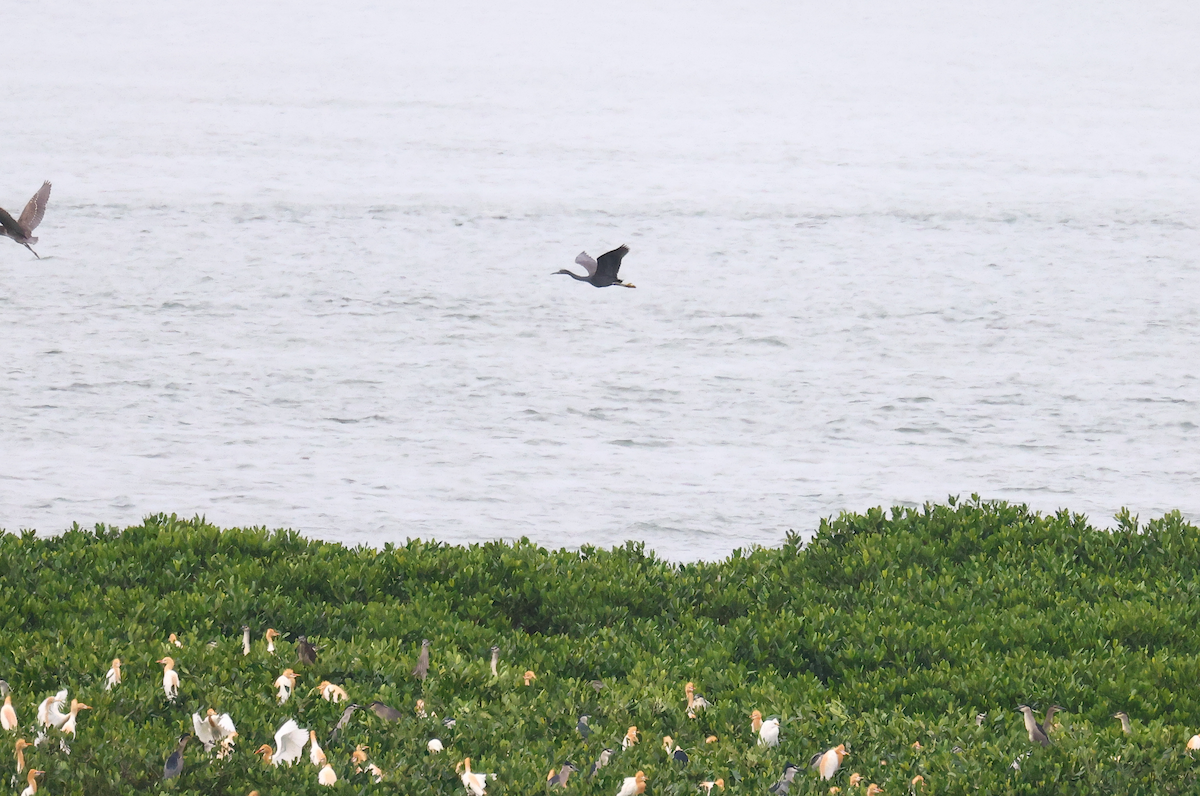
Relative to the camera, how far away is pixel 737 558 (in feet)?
31.1

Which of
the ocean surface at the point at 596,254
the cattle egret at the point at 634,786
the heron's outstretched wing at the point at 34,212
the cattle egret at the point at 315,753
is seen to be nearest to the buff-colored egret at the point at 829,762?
the cattle egret at the point at 634,786

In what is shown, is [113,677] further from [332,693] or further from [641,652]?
[641,652]

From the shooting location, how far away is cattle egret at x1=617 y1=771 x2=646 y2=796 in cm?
598

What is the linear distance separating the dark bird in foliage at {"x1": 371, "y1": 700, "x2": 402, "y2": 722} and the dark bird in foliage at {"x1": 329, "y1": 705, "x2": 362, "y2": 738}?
0.10 m

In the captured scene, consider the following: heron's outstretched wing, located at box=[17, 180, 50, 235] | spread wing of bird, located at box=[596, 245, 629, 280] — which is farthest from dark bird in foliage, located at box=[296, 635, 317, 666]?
heron's outstretched wing, located at box=[17, 180, 50, 235]

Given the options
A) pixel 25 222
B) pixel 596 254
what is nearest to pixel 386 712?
pixel 25 222

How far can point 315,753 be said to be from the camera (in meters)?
6.11

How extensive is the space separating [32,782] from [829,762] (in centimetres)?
337

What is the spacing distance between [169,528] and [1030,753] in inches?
220

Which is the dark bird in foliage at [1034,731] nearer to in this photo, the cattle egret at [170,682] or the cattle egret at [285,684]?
the cattle egret at [285,684]

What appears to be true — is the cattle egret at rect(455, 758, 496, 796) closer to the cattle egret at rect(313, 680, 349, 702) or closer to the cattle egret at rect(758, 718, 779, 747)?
the cattle egret at rect(313, 680, 349, 702)

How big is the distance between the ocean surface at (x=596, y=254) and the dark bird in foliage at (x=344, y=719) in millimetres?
5205

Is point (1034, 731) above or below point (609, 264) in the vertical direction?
below

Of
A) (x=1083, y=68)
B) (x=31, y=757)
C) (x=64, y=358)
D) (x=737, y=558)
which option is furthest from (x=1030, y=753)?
(x=1083, y=68)
